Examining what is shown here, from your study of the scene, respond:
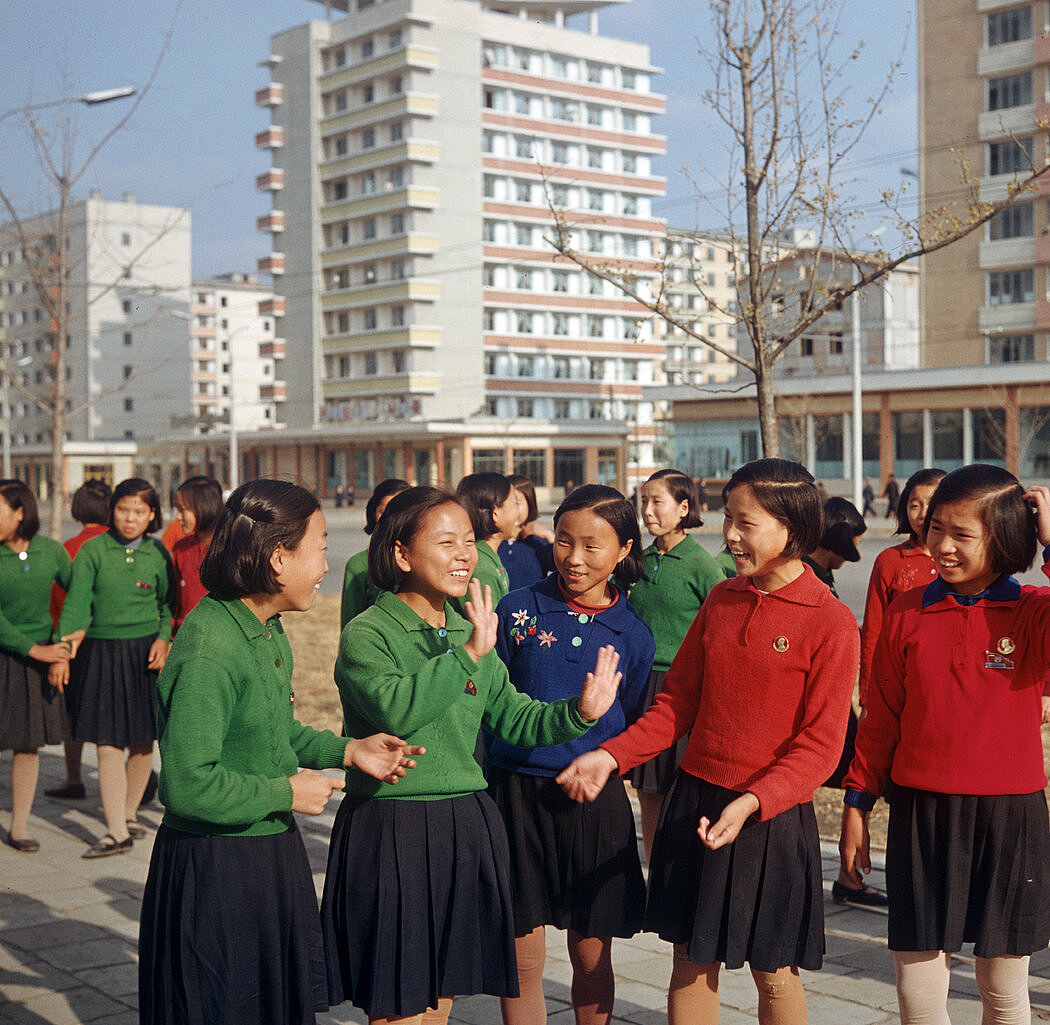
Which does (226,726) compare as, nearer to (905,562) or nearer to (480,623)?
(480,623)

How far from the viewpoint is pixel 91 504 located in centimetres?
746

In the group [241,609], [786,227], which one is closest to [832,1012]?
[241,609]

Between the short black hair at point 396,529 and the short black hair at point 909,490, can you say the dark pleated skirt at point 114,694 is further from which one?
the short black hair at point 909,490

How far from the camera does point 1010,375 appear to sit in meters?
41.8

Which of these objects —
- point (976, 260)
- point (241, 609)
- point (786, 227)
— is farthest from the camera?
point (976, 260)

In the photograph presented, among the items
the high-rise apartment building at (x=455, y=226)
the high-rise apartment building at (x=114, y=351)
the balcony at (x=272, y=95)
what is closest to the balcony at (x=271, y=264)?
the high-rise apartment building at (x=455, y=226)

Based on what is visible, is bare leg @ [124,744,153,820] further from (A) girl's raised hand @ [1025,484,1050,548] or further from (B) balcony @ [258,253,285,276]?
(B) balcony @ [258,253,285,276]

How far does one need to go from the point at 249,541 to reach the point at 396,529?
417mm

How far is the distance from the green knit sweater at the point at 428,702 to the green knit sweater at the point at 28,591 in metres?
3.83

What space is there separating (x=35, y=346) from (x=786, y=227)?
93.3 m

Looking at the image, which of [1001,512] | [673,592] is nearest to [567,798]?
[1001,512]

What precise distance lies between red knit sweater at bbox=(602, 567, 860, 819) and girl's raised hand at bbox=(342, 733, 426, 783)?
83 cm

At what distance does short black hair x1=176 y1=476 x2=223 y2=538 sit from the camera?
6.59 meters

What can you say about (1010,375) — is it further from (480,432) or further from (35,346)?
(35,346)
